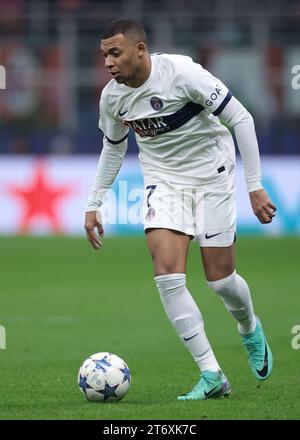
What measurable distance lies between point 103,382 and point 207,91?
6.35ft

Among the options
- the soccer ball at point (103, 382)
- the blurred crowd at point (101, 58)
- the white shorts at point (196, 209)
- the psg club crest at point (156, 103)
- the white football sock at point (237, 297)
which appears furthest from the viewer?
the blurred crowd at point (101, 58)

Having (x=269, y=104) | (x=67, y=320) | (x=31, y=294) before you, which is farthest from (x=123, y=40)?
(x=269, y=104)

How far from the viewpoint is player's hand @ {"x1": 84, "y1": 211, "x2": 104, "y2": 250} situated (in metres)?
7.57

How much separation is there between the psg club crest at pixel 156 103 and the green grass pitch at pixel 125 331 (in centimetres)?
186

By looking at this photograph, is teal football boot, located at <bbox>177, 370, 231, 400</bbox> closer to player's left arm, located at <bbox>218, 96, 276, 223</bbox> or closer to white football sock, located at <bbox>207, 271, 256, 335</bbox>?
white football sock, located at <bbox>207, 271, 256, 335</bbox>

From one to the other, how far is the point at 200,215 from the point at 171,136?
21.6 inches

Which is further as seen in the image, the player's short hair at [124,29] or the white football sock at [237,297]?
the white football sock at [237,297]

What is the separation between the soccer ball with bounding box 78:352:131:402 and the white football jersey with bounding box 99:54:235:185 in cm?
129

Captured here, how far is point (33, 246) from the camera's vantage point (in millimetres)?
20328

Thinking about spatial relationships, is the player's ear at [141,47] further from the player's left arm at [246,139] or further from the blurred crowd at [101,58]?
the blurred crowd at [101,58]

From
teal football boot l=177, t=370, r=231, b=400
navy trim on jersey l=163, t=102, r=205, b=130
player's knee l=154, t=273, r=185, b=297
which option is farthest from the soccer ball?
navy trim on jersey l=163, t=102, r=205, b=130

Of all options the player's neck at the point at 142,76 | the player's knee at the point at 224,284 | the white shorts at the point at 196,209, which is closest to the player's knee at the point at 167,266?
the white shorts at the point at 196,209

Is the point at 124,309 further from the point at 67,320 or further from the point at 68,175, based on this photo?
the point at 68,175

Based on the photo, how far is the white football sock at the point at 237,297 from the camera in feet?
23.8
